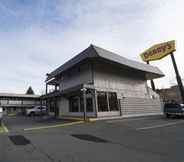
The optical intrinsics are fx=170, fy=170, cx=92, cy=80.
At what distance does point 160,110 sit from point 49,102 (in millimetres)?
17497

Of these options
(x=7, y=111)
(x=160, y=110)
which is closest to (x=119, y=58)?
(x=160, y=110)

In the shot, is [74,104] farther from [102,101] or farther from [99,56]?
[99,56]

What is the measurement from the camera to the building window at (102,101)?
1748 cm

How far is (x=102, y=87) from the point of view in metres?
18.3

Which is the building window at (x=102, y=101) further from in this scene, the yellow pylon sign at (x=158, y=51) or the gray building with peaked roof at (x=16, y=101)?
the gray building with peaked roof at (x=16, y=101)

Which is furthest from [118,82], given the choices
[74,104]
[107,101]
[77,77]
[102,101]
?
[74,104]

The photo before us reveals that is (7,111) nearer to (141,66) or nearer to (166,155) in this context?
(141,66)

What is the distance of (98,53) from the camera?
1655 centimetres

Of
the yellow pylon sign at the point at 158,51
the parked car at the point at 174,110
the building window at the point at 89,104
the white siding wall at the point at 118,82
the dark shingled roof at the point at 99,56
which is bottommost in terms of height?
the parked car at the point at 174,110

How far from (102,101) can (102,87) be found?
151cm

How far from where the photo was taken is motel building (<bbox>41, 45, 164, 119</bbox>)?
17.4m

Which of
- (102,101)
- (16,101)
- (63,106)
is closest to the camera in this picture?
(102,101)

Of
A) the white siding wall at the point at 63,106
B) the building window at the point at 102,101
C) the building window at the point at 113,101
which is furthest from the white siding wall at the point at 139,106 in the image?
the white siding wall at the point at 63,106

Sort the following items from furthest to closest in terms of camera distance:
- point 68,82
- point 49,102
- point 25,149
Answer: point 49,102 → point 68,82 → point 25,149
